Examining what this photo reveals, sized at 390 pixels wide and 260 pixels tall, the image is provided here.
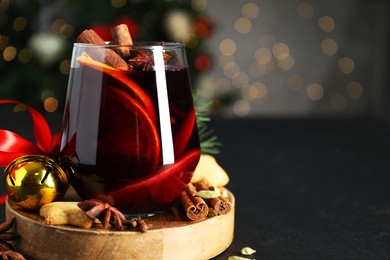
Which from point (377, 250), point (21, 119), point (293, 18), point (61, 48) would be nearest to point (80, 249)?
point (377, 250)

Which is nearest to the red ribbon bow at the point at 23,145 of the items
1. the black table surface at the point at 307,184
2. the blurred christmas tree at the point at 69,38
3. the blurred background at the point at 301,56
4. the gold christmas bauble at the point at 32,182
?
the gold christmas bauble at the point at 32,182

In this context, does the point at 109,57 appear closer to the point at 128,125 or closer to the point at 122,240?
the point at 128,125

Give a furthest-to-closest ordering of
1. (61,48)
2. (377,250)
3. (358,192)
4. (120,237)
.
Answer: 1. (61,48)
2. (358,192)
3. (377,250)
4. (120,237)

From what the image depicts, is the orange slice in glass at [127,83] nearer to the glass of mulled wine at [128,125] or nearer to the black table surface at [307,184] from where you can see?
the glass of mulled wine at [128,125]

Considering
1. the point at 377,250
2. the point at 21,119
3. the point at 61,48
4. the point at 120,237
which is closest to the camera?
the point at 120,237

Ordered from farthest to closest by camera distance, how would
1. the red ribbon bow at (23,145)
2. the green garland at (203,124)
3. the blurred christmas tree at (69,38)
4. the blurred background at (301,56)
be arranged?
the blurred background at (301,56) < the blurred christmas tree at (69,38) < the green garland at (203,124) < the red ribbon bow at (23,145)

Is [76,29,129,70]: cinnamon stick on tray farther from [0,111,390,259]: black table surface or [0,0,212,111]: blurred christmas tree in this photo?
[0,0,212,111]: blurred christmas tree

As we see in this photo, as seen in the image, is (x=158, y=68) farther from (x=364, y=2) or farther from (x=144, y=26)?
(x=364, y=2)

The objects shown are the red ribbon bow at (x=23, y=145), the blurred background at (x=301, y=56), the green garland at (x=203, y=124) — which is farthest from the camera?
the blurred background at (x=301, y=56)
